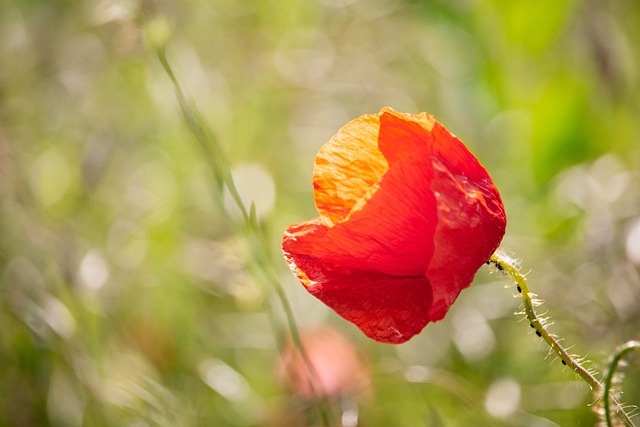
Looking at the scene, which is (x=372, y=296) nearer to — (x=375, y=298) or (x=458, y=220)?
(x=375, y=298)

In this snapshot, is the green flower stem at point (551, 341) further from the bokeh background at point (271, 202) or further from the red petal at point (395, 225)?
the bokeh background at point (271, 202)

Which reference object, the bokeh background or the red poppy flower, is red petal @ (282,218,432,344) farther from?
the bokeh background

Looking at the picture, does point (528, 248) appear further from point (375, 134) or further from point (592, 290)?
point (375, 134)

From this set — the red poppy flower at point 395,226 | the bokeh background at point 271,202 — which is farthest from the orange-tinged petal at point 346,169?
the bokeh background at point 271,202

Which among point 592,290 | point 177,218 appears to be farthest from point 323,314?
point 592,290

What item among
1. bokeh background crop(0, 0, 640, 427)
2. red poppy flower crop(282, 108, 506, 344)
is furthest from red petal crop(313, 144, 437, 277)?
bokeh background crop(0, 0, 640, 427)

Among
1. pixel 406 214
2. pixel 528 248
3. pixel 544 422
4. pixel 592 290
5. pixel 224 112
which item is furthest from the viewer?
pixel 224 112

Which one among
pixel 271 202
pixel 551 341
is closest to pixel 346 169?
pixel 551 341
